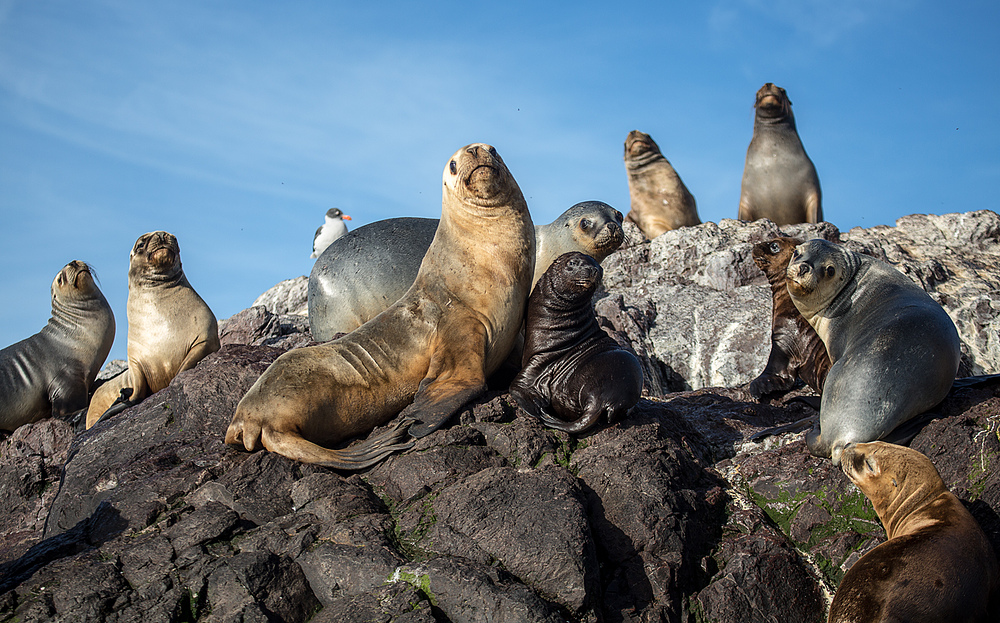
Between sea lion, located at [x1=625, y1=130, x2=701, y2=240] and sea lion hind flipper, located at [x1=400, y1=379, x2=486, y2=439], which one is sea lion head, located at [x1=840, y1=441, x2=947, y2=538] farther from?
sea lion, located at [x1=625, y1=130, x2=701, y2=240]

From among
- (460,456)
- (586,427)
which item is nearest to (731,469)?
(586,427)

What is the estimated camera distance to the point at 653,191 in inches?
590

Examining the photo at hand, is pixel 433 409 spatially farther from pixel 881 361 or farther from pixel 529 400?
pixel 881 361

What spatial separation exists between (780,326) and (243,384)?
4.35 meters

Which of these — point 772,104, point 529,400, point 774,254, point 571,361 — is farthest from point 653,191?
point 529,400

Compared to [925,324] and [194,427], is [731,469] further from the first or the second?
[194,427]

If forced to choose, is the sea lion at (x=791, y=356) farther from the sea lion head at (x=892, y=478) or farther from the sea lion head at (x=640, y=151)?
the sea lion head at (x=640, y=151)

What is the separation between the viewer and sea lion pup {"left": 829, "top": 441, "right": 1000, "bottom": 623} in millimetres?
3859

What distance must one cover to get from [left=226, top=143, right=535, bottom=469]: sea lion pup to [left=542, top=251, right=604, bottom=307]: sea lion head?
0.38 m

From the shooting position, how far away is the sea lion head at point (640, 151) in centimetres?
1528

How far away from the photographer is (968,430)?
5.11 meters

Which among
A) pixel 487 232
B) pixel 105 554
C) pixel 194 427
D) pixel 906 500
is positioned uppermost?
pixel 487 232

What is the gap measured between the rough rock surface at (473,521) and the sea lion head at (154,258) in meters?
2.68

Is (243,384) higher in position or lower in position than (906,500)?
higher
